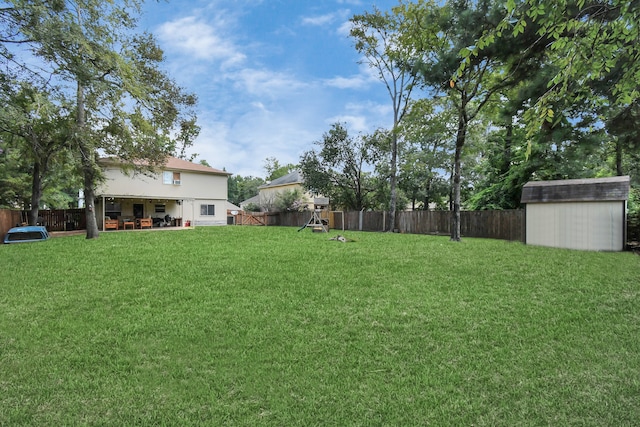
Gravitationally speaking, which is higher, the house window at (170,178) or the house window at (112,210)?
the house window at (170,178)

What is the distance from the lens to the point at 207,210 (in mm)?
26609

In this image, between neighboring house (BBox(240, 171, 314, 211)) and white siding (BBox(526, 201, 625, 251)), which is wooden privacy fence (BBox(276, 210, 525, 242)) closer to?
white siding (BBox(526, 201, 625, 251))

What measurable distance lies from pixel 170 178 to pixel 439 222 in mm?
18462

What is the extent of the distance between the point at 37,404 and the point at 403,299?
4081mm

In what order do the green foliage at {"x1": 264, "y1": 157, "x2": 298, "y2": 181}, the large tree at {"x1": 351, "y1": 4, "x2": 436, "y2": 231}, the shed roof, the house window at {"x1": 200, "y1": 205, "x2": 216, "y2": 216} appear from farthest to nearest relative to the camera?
the green foliage at {"x1": 264, "y1": 157, "x2": 298, "y2": 181} < the house window at {"x1": 200, "y1": 205, "x2": 216, "y2": 216} < the large tree at {"x1": 351, "y1": 4, "x2": 436, "y2": 231} < the shed roof

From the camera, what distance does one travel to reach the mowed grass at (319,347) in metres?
2.37

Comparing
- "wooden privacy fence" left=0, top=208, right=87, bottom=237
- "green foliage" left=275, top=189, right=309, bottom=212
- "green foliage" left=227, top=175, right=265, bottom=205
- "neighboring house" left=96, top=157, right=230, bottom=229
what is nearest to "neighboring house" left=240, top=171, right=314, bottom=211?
"green foliage" left=275, top=189, right=309, bottom=212

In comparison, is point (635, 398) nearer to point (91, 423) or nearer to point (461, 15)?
point (91, 423)

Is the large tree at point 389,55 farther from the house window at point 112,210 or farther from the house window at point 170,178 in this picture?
the house window at point 112,210

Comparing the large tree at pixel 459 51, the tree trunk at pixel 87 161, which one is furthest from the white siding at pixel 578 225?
the tree trunk at pixel 87 161

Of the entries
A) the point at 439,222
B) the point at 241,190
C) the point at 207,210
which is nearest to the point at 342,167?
the point at 439,222

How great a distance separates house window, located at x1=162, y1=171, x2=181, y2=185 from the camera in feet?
77.7

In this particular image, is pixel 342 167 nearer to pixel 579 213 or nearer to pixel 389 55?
pixel 389 55

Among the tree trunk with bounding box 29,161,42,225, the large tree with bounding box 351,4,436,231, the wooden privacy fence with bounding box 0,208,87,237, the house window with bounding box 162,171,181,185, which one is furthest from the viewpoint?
the house window with bounding box 162,171,181,185
